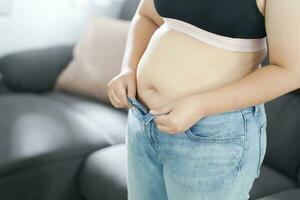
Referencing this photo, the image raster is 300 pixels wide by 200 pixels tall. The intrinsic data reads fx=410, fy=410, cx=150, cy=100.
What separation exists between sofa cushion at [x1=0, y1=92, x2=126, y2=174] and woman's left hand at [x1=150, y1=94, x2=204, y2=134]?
806 millimetres

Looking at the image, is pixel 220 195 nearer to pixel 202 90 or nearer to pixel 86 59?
Answer: pixel 202 90

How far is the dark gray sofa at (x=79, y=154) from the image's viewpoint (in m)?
1.34

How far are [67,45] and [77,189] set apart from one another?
Result: 88 cm

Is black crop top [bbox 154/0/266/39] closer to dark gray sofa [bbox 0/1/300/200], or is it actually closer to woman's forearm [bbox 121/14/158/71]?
woman's forearm [bbox 121/14/158/71]

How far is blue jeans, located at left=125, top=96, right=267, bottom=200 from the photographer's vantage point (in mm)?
711

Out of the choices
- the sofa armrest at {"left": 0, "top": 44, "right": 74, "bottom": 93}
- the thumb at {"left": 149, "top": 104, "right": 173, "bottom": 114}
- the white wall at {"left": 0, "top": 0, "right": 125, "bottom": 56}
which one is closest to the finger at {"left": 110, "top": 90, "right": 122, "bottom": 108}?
the thumb at {"left": 149, "top": 104, "right": 173, "bottom": 114}

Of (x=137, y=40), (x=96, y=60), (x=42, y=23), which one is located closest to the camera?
(x=137, y=40)

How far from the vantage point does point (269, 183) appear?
133 centimetres

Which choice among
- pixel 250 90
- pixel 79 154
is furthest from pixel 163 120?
pixel 79 154

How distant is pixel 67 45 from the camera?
6.94 feet

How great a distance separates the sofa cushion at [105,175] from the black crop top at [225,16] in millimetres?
711

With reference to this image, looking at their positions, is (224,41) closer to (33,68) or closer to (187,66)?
(187,66)

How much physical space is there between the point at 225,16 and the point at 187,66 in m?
0.11

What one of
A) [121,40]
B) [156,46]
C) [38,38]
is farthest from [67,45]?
[156,46]
